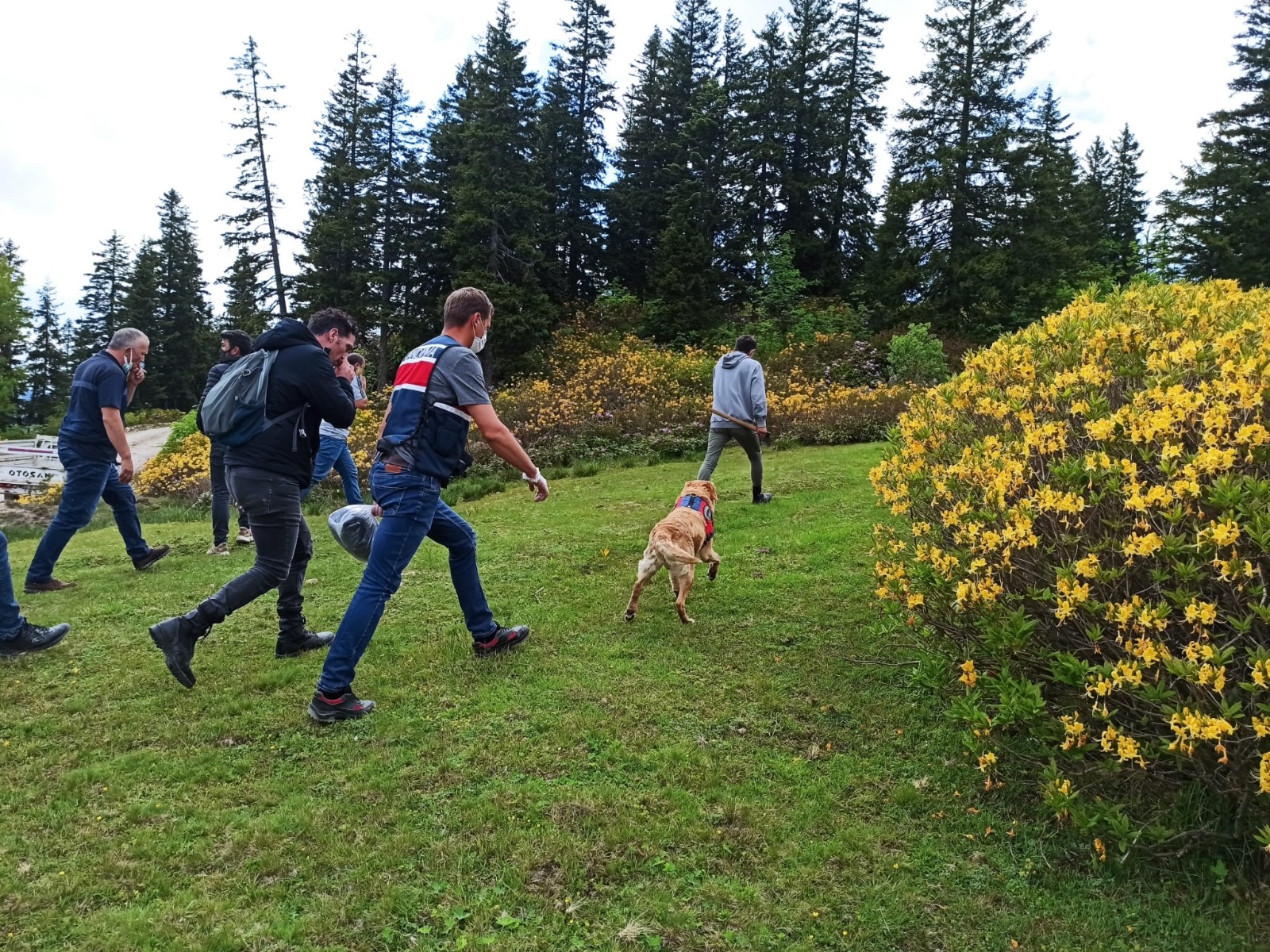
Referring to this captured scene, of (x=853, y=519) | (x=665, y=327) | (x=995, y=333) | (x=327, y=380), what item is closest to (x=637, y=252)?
(x=665, y=327)

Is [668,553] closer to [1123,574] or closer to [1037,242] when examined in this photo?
[1123,574]

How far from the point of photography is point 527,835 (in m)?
2.65

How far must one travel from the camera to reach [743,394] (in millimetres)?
7801

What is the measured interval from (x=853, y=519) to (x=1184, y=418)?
435 centimetres

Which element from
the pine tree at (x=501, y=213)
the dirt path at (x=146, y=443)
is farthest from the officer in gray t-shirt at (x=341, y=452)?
the pine tree at (x=501, y=213)

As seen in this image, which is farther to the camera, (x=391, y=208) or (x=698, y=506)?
(x=391, y=208)

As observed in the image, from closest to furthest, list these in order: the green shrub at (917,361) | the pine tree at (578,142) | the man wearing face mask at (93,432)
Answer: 1. the man wearing face mask at (93,432)
2. the green shrub at (917,361)
3. the pine tree at (578,142)

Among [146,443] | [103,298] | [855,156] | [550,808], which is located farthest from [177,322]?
[550,808]

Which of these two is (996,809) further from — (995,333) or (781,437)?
(995,333)

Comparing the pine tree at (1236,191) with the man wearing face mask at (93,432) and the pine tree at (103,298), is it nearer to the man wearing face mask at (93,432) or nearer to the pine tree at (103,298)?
the man wearing face mask at (93,432)

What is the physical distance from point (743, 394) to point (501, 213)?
731 inches

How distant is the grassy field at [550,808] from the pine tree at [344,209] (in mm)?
23793

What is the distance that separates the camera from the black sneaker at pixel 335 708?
137 inches

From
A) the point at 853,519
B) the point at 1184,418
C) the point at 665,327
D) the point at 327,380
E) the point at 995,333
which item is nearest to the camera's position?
the point at 1184,418
